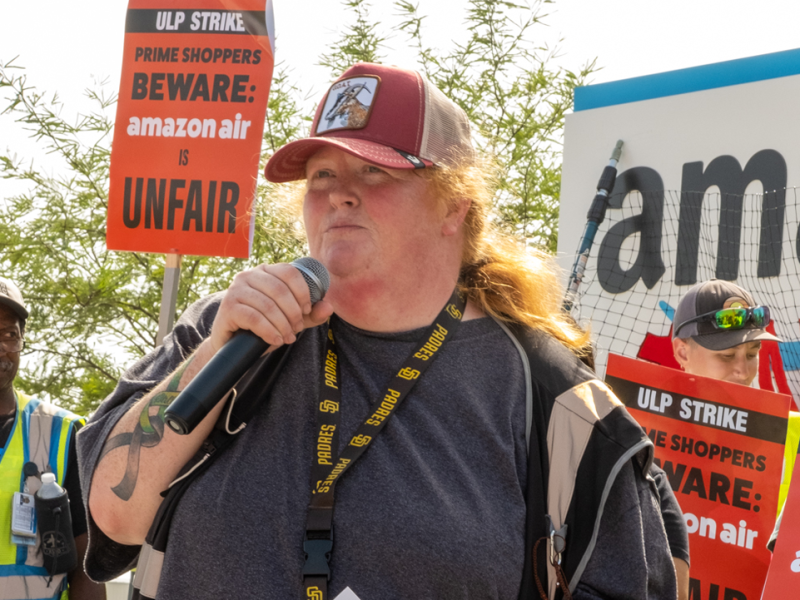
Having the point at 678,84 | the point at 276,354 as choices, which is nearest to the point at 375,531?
the point at 276,354

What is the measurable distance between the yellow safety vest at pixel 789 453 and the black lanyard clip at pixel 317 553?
2.05 metres

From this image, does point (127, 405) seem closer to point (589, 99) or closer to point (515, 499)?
point (515, 499)

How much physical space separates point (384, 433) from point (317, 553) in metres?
0.28

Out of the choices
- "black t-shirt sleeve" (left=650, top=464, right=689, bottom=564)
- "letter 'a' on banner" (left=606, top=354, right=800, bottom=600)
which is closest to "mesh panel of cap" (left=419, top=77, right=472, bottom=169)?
"black t-shirt sleeve" (left=650, top=464, right=689, bottom=564)

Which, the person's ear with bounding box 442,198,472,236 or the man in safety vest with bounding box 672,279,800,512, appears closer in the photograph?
the person's ear with bounding box 442,198,472,236

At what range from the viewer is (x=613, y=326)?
17.0 feet

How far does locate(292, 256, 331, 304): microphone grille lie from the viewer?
5.01 feet

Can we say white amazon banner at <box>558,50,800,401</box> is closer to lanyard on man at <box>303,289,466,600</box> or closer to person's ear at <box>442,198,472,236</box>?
person's ear at <box>442,198,472,236</box>

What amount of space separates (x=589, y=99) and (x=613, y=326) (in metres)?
1.61

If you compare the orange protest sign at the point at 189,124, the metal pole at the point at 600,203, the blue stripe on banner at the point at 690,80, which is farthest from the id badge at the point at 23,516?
the blue stripe on banner at the point at 690,80

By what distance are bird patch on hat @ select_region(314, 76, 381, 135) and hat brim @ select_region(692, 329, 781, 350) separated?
7.63ft

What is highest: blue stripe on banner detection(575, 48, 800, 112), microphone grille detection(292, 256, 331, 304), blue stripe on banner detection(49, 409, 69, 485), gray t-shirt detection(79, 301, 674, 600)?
blue stripe on banner detection(575, 48, 800, 112)

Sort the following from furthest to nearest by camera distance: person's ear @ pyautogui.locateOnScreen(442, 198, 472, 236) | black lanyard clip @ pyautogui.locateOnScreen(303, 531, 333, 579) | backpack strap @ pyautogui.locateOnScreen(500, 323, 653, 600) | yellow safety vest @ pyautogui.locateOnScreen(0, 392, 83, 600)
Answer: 1. yellow safety vest @ pyautogui.locateOnScreen(0, 392, 83, 600)
2. person's ear @ pyautogui.locateOnScreen(442, 198, 472, 236)
3. backpack strap @ pyautogui.locateOnScreen(500, 323, 653, 600)
4. black lanyard clip @ pyautogui.locateOnScreen(303, 531, 333, 579)

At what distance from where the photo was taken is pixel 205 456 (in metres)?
1.60
